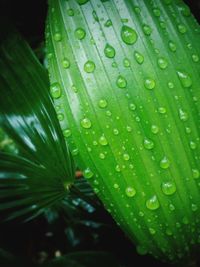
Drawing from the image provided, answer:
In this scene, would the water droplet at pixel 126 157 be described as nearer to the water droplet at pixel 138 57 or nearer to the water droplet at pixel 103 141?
the water droplet at pixel 103 141

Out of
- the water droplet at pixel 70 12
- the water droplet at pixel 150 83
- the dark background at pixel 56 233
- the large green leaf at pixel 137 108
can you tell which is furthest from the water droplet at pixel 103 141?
the dark background at pixel 56 233

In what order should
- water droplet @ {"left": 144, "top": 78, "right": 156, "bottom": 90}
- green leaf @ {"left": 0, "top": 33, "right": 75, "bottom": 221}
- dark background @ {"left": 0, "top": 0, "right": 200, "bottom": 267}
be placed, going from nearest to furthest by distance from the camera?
water droplet @ {"left": 144, "top": 78, "right": 156, "bottom": 90} < green leaf @ {"left": 0, "top": 33, "right": 75, "bottom": 221} < dark background @ {"left": 0, "top": 0, "right": 200, "bottom": 267}

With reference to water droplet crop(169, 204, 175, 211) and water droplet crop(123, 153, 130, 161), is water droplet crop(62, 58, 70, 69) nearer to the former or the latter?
water droplet crop(123, 153, 130, 161)

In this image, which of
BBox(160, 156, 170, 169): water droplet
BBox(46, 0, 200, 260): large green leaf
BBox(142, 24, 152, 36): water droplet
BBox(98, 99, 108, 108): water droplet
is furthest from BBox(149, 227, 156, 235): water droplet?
BBox(142, 24, 152, 36): water droplet

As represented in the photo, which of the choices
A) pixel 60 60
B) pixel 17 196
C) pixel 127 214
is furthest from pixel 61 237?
pixel 60 60

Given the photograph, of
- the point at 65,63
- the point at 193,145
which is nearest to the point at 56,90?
the point at 65,63

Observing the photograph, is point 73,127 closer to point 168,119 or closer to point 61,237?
point 168,119
